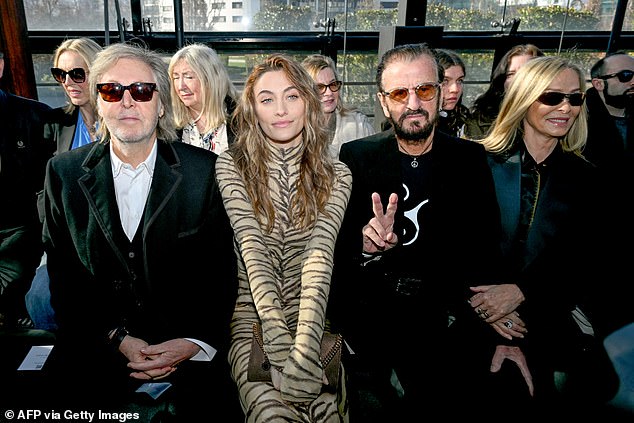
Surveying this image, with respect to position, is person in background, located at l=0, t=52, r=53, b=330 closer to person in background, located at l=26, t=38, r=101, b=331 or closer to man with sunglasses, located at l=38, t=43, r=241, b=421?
person in background, located at l=26, t=38, r=101, b=331

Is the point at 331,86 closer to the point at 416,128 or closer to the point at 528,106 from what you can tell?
the point at 416,128

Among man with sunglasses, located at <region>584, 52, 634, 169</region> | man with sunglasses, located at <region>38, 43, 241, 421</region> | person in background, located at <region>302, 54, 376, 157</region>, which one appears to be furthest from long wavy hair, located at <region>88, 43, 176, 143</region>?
man with sunglasses, located at <region>584, 52, 634, 169</region>

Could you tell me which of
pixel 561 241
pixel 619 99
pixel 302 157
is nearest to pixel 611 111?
pixel 619 99

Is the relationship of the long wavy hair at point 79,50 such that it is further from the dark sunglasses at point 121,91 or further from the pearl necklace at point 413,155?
the pearl necklace at point 413,155

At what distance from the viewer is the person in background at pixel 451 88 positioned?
342cm

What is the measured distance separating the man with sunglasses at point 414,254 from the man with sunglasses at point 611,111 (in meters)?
1.76

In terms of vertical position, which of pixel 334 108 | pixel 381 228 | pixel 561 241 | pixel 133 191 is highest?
pixel 334 108

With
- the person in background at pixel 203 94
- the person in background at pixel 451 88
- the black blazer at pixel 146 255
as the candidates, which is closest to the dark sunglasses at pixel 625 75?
the person in background at pixel 451 88

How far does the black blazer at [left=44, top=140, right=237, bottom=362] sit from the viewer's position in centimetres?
189

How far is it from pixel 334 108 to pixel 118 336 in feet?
7.63

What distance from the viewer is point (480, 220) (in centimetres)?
228

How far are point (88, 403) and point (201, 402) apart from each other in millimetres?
436

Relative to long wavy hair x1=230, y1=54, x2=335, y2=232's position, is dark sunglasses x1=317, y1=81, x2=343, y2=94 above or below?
above

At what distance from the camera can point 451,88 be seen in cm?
345
